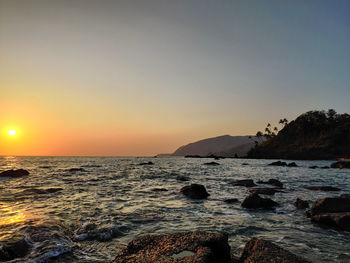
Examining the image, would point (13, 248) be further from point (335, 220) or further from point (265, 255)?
point (335, 220)

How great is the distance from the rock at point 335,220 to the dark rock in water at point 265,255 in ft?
18.8

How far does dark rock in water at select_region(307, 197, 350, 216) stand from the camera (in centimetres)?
1091

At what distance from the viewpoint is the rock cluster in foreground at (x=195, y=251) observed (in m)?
4.82

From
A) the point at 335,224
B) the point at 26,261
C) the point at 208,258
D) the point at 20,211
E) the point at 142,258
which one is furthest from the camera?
the point at 20,211

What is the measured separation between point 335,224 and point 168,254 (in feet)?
26.7

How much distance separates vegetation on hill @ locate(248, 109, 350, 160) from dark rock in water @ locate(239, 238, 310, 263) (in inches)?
5091

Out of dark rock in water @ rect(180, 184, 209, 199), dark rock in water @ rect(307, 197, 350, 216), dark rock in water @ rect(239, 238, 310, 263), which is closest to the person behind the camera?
dark rock in water @ rect(239, 238, 310, 263)

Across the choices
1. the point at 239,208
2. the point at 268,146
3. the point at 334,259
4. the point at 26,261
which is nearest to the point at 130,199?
the point at 239,208

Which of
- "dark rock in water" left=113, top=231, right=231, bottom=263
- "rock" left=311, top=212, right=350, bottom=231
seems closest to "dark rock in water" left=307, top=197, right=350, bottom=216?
"rock" left=311, top=212, right=350, bottom=231

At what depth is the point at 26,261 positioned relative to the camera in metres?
5.96

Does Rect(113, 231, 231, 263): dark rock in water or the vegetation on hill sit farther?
the vegetation on hill

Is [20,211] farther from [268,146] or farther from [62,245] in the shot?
[268,146]

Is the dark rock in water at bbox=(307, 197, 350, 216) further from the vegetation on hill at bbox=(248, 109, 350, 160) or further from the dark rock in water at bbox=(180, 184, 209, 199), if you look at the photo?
the vegetation on hill at bbox=(248, 109, 350, 160)

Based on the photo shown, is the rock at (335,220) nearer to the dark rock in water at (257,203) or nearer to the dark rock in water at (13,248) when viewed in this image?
the dark rock in water at (257,203)
